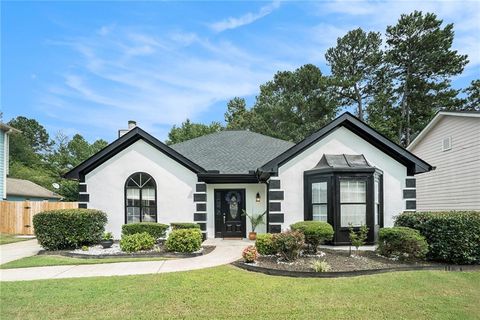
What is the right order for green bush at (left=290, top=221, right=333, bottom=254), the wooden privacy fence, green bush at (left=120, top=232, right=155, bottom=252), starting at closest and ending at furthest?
green bush at (left=290, top=221, right=333, bottom=254)
green bush at (left=120, top=232, right=155, bottom=252)
the wooden privacy fence

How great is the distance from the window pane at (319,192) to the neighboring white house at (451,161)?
302 inches

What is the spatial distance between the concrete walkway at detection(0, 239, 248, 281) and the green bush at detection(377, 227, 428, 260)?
409 centimetres

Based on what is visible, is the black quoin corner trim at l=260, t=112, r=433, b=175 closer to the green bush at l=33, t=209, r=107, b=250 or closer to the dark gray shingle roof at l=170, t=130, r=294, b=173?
the dark gray shingle roof at l=170, t=130, r=294, b=173

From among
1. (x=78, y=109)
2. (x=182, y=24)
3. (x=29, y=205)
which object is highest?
(x=182, y=24)

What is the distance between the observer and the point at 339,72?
106ft

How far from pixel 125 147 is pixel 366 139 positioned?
942 cm

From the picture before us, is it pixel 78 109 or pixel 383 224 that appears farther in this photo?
pixel 78 109

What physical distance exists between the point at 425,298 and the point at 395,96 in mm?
29570

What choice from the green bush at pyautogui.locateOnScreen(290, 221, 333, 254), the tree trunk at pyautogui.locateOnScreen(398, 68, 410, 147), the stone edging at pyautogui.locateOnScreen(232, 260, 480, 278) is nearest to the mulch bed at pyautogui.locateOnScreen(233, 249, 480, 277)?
the stone edging at pyautogui.locateOnScreen(232, 260, 480, 278)

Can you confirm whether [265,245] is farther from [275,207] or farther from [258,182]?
[258,182]

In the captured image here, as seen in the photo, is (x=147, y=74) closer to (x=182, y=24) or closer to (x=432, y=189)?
(x=182, y=24)

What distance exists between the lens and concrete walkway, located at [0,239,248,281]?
765 cm

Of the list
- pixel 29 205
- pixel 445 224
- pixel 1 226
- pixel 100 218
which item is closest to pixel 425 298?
pixel 445 224

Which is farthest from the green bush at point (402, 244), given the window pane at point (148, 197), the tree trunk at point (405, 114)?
the tree trunk at point (405, 114)
